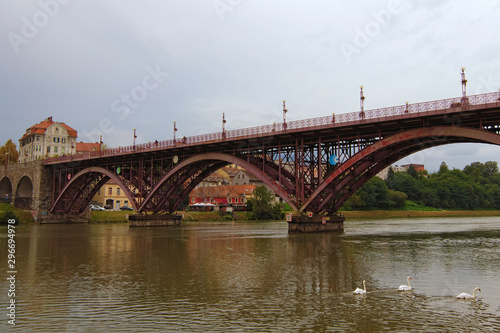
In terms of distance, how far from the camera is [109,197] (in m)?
107

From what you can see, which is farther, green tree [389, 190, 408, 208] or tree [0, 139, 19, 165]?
green tree [389, 190, 408, 208]

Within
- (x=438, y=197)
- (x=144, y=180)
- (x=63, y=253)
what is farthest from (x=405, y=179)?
(x=63, y=253)

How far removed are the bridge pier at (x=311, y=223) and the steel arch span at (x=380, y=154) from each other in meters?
0.84

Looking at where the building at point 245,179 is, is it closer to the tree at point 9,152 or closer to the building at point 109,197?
the building at point 109,197

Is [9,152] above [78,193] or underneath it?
above

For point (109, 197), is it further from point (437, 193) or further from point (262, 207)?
point (437, 193)

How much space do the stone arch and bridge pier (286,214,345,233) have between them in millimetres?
64590

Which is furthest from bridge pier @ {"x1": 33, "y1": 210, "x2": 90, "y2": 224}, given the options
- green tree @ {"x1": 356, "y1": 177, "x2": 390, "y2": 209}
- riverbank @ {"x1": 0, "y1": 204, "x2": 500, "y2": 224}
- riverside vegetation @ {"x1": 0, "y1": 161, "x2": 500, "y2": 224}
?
green tree @ {"x1": 356, "y1": 177, "x2": 390, "y2": 209}

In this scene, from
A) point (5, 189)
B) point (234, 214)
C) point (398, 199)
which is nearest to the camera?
point (234, 214)

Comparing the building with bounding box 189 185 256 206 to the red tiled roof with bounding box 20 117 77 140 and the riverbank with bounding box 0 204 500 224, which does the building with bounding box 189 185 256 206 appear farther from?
the red tiled roof with bounding box 20 117 77 140

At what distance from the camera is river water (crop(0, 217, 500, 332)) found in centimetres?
1223

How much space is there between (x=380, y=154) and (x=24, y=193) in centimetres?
7779

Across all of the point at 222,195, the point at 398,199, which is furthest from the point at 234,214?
the point at 398,199

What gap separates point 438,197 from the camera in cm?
13525
